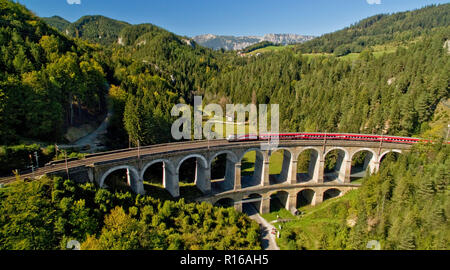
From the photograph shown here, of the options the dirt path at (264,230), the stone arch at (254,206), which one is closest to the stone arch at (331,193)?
the stone arch at (254,206)

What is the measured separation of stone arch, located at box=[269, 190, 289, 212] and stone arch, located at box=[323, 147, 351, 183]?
11315 mm

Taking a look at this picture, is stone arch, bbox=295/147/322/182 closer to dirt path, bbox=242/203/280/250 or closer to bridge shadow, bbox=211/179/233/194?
dirt path, bbox=242/203/280/250

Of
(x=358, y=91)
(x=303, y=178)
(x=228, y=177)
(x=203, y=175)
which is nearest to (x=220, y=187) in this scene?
(x=228, y=177)

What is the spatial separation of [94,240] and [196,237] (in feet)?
44.6

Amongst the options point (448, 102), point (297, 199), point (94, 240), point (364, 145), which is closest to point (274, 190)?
point (297, 199)

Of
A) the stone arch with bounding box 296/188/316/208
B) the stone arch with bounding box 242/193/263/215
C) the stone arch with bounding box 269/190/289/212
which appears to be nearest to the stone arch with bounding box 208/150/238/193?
the stone arch with bounding box 242/193/263/215

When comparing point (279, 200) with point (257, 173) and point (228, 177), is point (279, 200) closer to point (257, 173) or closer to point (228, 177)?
point (257, 173)

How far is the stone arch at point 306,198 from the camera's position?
198 feet

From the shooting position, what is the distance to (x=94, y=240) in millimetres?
29625

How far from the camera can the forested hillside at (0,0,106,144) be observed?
4606cm

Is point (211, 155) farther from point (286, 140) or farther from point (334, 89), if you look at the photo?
point (334, 89)

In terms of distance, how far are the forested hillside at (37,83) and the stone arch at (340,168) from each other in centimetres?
6132

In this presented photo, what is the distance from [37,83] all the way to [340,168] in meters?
70.6

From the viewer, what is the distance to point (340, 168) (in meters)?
62.0
